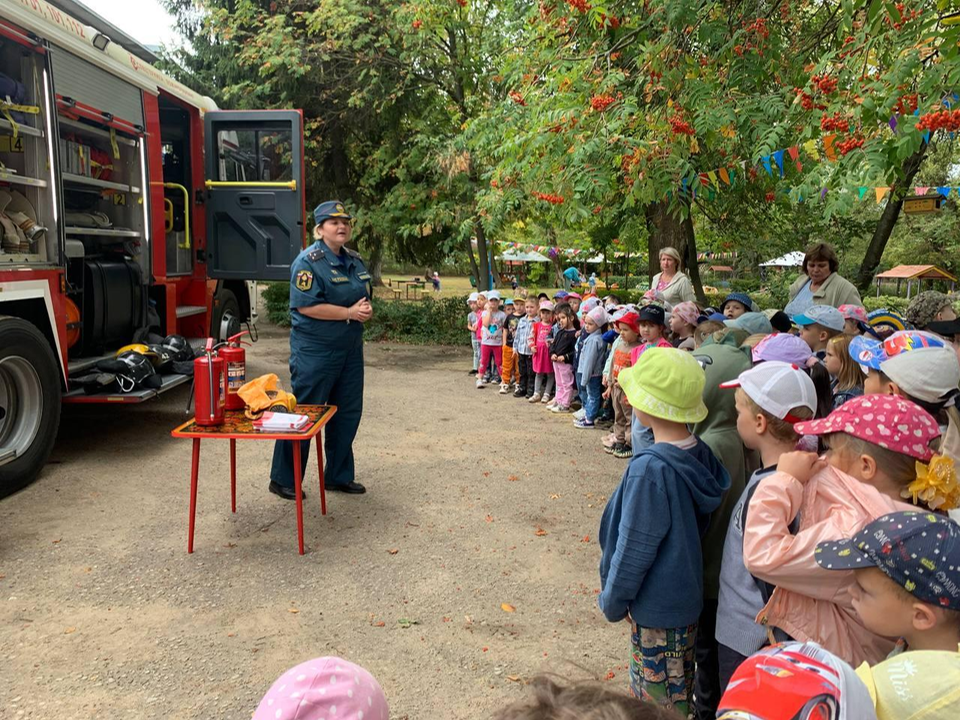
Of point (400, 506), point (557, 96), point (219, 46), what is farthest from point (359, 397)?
point (219, 46)

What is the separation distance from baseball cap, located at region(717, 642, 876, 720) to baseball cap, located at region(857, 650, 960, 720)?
130 millimetres

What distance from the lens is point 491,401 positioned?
31.1 ft

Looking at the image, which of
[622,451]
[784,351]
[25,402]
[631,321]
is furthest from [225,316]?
[784,351]

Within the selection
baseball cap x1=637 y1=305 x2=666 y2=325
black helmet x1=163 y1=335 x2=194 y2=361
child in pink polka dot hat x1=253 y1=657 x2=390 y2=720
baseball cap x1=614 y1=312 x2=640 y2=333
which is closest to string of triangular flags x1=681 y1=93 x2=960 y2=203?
baseball cap x1=637 y1=305 x2=666 y2=325

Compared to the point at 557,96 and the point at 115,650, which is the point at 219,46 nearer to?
the point at 557,96

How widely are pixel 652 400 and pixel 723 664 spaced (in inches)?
35.4

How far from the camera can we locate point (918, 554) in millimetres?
1467

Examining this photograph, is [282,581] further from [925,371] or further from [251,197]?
[251,197]

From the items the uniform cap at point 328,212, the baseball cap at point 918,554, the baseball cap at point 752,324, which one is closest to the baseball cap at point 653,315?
the baseball cap at point 752,324

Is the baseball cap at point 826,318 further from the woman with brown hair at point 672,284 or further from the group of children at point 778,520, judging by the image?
the woman with brown hair at point 672,284

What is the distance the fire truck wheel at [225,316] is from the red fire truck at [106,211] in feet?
0.10

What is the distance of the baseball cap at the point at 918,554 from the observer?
1449 millimetres

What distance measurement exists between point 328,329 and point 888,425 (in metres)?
3.58

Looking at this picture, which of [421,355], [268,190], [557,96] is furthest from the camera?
[421,355]
